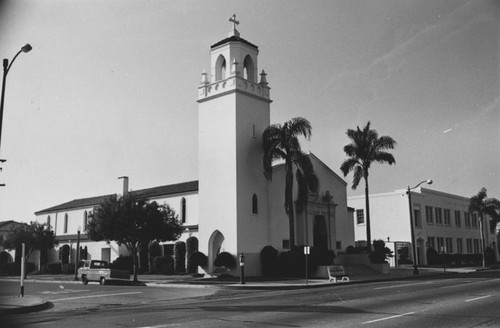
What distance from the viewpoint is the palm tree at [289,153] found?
39344 mm

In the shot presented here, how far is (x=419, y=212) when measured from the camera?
205ft

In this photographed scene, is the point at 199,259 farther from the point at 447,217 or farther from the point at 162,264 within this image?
the point at 447,217

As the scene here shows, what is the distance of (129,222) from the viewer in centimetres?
3741

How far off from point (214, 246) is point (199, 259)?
177 centimetres

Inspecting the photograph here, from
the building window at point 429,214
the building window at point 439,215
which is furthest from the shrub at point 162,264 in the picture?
the building window at point 439,215

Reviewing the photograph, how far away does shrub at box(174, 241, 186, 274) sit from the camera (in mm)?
44188

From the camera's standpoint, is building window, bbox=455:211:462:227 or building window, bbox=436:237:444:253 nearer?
building window, bbox=436:237:444:253

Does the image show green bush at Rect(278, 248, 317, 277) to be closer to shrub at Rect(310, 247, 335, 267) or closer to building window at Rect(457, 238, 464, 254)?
shrub at Rect(310, 247, 335, 267)

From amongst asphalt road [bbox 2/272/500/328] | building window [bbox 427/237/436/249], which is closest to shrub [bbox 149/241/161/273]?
asphalt road [bbox 2/272/500/328]

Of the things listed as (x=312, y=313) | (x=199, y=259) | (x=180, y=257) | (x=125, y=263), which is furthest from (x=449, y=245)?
(x=312, y=313)

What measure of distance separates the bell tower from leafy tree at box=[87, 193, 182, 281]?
3961 mm

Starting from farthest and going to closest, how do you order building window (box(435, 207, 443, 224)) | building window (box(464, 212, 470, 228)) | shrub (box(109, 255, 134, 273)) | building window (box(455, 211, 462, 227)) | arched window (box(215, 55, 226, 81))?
building window (box(464, 212, 470, 228))
building window (box(455, 211, 462, 227))
building window (box(435, 207, 443, 224))
shrub (box(109, 255, 134, 273))
arched window (box(215, 55, 226, 81))

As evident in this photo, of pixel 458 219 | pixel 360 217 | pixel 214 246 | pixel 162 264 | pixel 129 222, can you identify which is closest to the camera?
pixel 129 222

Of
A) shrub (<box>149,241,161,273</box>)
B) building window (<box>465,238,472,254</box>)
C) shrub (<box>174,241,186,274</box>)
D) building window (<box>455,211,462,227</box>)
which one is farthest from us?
building window (<box>465,238,472,254</box>)
